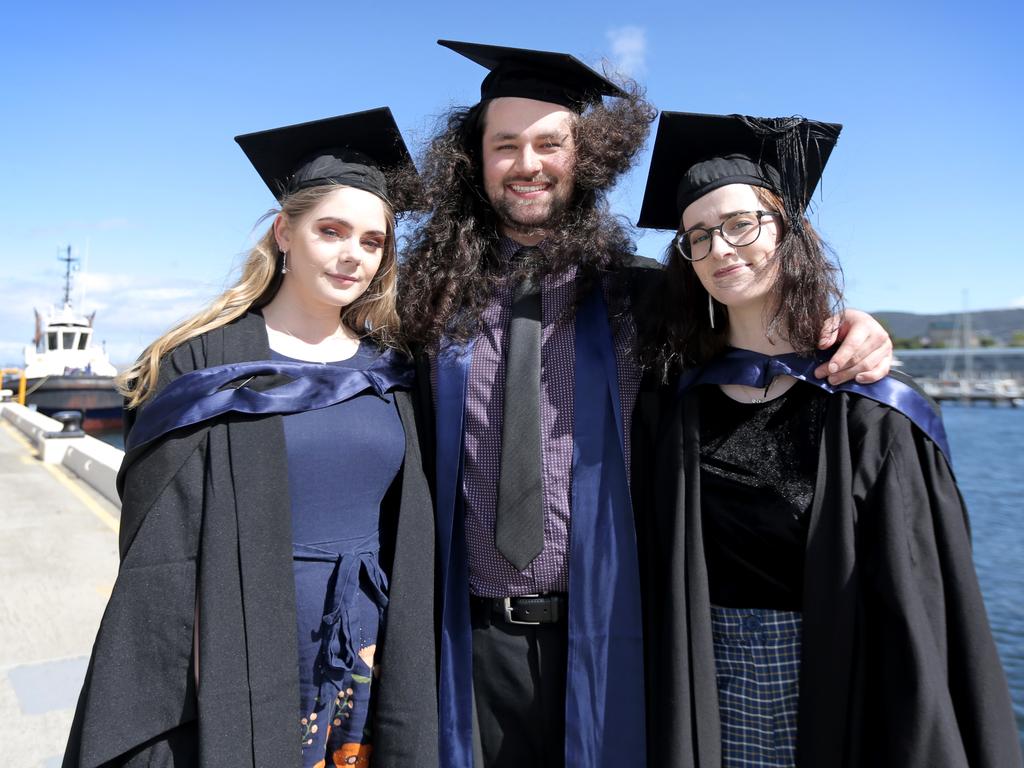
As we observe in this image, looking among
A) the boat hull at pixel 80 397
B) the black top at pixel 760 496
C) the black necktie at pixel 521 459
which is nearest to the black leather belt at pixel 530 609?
the black necktie at pixel 521 459

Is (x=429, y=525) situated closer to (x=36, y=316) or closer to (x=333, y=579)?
(x=333, y=579)

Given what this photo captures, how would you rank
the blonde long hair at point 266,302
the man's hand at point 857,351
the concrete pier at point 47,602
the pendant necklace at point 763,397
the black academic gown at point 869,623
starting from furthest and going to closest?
the concrete pier at point 47,602
the blonde long hair at point 266,302
the pendant necklace at point 763,397
the man's hand at point 857,351
the black academic gown at point 869,623

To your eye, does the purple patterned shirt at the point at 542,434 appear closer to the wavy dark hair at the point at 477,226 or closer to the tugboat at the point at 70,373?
the wavy dark hair at the point at 477,226

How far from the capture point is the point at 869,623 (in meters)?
1.75

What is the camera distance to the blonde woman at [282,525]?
1.75 metres

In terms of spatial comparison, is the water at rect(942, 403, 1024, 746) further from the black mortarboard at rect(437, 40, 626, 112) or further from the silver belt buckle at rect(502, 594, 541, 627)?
the black mortarboard at rect(437, 40, 626, 112)

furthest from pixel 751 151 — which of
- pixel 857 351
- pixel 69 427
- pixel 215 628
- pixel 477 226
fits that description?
pixel 69 427

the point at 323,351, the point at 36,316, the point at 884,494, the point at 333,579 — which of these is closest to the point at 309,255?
the point at 323,351

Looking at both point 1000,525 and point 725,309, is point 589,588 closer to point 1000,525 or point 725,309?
point 725,309

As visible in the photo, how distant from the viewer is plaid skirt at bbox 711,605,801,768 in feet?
6.03

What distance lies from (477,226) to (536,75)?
53 cm

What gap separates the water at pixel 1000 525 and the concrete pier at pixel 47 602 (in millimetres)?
4412

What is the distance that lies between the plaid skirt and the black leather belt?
0.45m

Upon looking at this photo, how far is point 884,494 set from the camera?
172 centimetres
